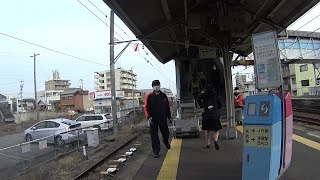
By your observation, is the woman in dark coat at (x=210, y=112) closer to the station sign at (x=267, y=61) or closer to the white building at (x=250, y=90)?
the white building at (x=250, y=90)

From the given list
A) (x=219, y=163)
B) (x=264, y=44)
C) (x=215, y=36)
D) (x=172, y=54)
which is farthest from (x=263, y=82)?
(x=172, y=54)

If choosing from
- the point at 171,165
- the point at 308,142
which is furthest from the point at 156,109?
the point at 308,142

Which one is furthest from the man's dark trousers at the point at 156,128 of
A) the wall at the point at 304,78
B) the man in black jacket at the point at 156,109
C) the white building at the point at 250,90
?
the wall at the point at 304,78

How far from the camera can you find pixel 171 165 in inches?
384

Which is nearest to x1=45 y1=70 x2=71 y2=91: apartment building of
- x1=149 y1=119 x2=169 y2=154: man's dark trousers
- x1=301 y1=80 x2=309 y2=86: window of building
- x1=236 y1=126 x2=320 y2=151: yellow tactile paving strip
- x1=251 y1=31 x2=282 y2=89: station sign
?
x1=301 y1=80 x2=309 y2=86: window of building

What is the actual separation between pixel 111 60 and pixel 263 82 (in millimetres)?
19311

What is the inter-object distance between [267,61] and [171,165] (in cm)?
381

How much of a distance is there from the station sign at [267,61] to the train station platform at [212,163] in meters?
1.98

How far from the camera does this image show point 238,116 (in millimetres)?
18312

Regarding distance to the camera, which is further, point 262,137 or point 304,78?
point 304,78

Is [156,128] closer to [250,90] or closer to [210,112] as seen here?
[210,112]

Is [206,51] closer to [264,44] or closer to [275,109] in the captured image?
[264,44]

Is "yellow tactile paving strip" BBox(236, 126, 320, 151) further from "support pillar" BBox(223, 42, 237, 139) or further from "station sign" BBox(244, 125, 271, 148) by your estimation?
"station sign" BBox(244, 125, 271, 148)

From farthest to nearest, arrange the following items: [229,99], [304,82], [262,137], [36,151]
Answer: [304,82] < [229,99] < [36,151] < [262,137]
